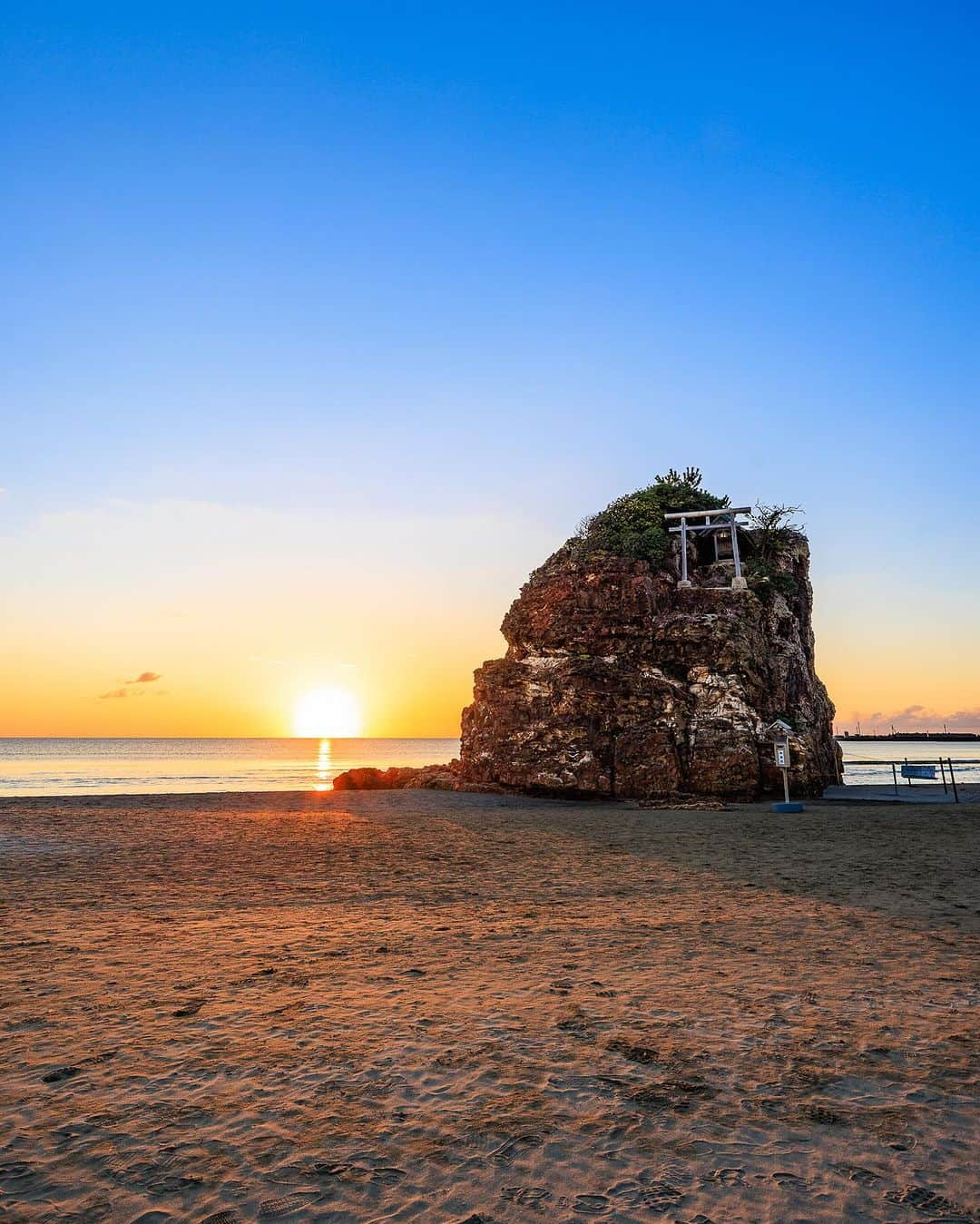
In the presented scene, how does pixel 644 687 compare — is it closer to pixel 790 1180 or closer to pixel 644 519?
pixel 644 519

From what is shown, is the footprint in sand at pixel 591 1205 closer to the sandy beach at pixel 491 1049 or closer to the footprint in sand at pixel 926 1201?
the sandy beach at pixel 491 1049

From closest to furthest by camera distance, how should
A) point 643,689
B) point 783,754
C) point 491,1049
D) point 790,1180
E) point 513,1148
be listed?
point 790,1180 → point 513,1148 → point 491,1049 → point 783,754 → point 643,689

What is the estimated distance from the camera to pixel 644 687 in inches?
1222

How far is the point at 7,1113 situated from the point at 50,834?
16799mm

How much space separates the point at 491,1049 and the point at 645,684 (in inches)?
1037

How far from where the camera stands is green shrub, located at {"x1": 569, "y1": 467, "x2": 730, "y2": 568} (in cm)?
3481

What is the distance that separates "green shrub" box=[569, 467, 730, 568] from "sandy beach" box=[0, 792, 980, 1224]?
77.0ft

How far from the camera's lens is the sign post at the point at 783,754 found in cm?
2408

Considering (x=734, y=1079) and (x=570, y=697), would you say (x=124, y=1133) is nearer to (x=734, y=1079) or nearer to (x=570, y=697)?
(x=734, y=1079)

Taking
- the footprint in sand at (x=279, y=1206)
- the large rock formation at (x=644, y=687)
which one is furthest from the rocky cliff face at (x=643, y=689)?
the footprint in sand at (x=279, y=1206)

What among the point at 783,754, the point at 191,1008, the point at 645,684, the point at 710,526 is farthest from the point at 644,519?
the point at 191,1008

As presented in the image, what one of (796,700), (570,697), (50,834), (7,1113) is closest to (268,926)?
(7,1113)

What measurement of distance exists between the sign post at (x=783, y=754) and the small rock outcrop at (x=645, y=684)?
97 centimetres

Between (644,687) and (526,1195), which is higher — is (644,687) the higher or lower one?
the higher one
